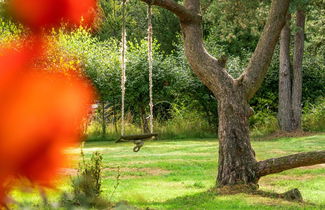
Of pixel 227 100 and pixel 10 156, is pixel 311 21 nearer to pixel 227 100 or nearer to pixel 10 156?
pixel 227 100

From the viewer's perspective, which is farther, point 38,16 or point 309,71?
point 309,71

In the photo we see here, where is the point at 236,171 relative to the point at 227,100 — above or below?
below

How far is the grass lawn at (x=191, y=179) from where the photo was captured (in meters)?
7.91

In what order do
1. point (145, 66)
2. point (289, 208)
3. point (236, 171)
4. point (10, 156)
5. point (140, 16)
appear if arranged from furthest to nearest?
point (140, 16) < point (145, 66) < point (236, 171) < point (289, 208) < point (10, 156)

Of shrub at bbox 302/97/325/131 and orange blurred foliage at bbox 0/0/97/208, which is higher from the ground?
shrub at bbox 302/97/325/131

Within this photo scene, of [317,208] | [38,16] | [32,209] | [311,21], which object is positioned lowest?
[317,208]

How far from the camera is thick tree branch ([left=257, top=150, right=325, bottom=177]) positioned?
7.72m

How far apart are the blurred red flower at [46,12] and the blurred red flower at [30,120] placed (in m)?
0.02

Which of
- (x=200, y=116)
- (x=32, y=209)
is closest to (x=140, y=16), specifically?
(x=200, y=116)

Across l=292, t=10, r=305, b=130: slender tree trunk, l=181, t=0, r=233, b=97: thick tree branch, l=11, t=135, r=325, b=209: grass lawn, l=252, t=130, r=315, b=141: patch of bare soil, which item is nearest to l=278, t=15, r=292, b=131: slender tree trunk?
l=292, t=10, r=305, b=130: slender tree trunk

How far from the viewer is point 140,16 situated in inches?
1406

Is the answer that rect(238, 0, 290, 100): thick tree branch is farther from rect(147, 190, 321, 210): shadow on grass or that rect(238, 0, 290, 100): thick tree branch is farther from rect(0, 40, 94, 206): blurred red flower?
rect(0, 40, 94, 206): blurred red flower

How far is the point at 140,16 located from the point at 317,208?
29209 mm

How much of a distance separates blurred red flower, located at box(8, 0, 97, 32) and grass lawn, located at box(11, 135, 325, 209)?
15.0 feet
